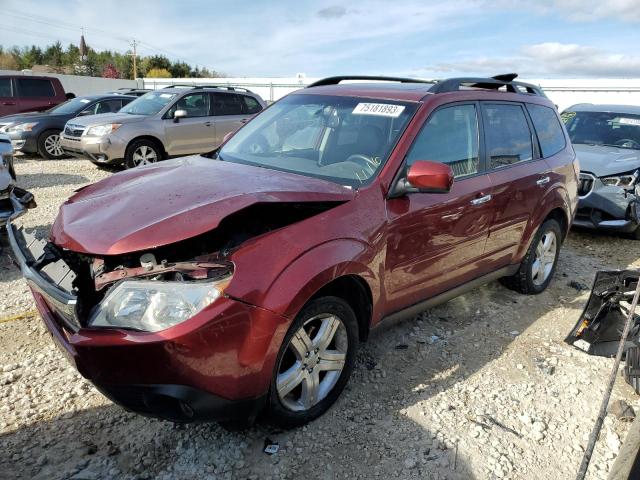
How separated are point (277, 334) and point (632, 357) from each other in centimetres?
247

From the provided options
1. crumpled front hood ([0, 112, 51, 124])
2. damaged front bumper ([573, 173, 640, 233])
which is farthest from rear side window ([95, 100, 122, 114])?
damaged front bumper ([573, 173, 640, 233])

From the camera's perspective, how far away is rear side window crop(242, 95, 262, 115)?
11602 millimetres

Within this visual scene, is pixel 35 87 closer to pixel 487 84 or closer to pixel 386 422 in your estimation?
pixel 487 84

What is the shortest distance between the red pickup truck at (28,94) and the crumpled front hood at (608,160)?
1341 centimetres

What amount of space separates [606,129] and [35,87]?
14.1 meters

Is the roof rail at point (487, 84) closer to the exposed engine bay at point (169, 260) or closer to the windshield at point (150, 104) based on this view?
the exposed engine bay at point (169, 260)

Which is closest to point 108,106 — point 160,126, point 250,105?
point 160,126

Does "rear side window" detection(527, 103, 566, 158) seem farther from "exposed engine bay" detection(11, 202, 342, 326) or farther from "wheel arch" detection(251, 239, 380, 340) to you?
"exposed engine bay" detection(11, 202, 342, 326)

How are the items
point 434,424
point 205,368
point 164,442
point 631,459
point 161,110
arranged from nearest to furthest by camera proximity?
Result: point 631,459 < point 205,368 < point 164,442 < point 434,424 < point 161,110

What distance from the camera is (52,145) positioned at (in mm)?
11852

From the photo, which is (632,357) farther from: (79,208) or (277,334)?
(79,208)

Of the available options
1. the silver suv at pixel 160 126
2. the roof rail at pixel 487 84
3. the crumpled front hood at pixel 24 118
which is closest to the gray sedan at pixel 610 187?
the roof rail at pixel 487 84

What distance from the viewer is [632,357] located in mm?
3291

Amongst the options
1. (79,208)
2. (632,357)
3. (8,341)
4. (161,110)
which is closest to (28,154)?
(161,110)
